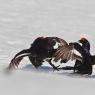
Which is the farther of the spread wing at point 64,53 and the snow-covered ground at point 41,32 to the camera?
the spread wing at point 64,53

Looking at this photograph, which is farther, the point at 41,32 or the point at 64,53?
the point at 41,32

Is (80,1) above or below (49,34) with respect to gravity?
above

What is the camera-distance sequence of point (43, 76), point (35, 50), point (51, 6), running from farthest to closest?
point (51, 6) → point (35, 50) → point (43, 76)

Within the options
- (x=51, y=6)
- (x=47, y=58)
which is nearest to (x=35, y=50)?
(x=47, y=58)

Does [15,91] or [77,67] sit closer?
[15,91]

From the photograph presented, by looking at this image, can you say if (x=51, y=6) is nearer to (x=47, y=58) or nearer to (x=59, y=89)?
(x=47, y=58)

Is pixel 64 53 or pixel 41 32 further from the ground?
pixel 64 53

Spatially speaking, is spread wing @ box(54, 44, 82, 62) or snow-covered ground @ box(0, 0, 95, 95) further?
spread wing @ box(54, 44, 82, 62)

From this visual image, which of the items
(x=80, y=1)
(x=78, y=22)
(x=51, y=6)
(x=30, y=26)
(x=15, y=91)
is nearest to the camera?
(x=15, y=91)
